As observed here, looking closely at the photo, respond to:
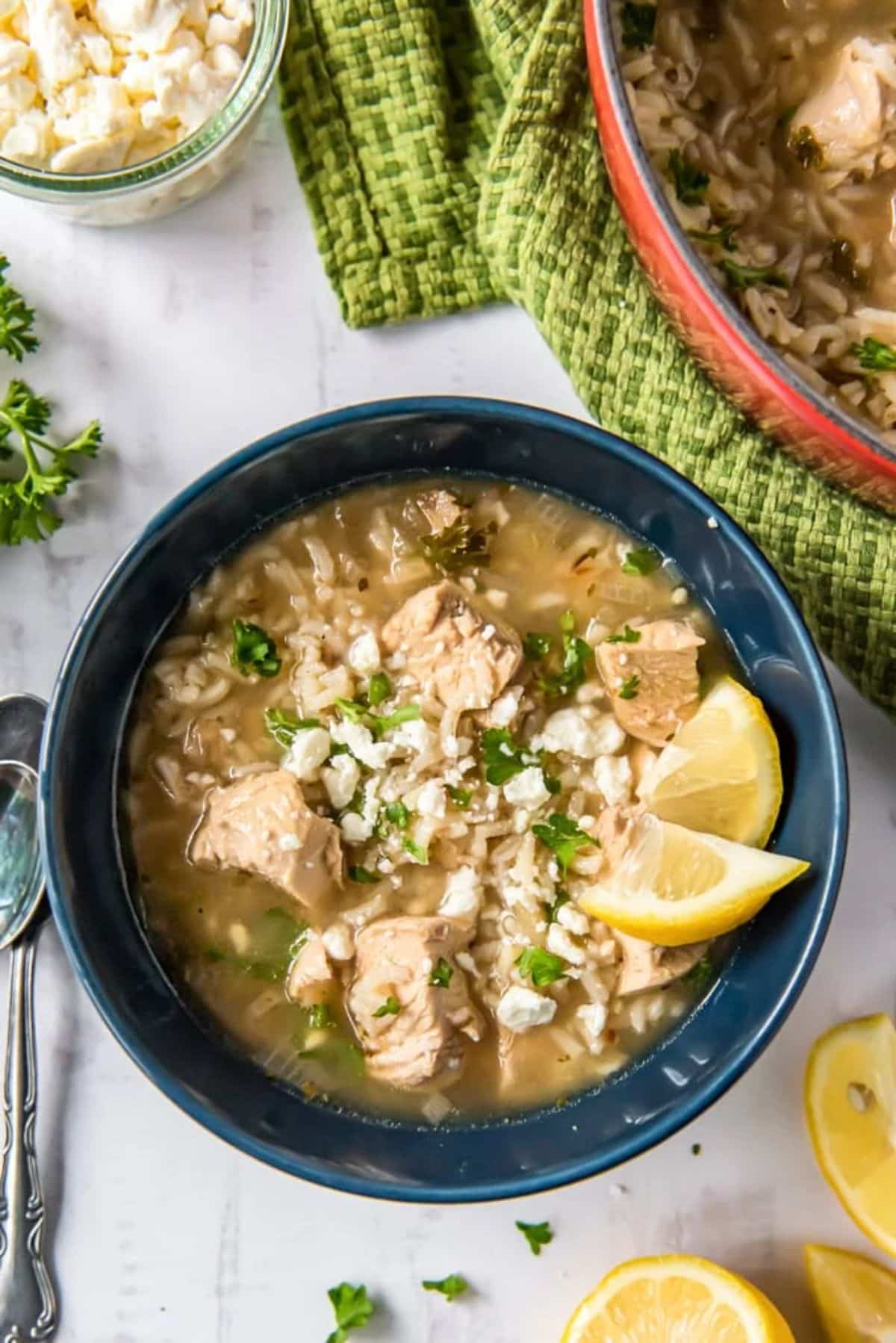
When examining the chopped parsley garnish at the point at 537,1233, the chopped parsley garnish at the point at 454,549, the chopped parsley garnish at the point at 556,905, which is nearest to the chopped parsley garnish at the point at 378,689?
the chopped parsley garnish at the point at 454,549

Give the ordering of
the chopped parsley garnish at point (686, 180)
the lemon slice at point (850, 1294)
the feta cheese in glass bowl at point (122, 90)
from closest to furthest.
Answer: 1. the chopped parsley garnish at point (686, 180)
2. the feta cheese in glass bowl at point (122, 90)
3. the lemon slice at point (850, 1294)

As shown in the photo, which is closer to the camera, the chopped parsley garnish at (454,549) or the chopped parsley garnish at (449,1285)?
the chopped parsley garnish at (454,549)

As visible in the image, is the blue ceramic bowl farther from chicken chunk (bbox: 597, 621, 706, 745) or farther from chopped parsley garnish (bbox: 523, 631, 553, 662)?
chopped parsley garnish (bbox: 523, 631, 553, 662)

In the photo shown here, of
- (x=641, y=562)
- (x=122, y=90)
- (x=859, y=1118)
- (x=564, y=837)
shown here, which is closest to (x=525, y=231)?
(x=641, y=562)

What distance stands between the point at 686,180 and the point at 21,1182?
226 centimetres

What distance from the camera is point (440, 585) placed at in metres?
2.63

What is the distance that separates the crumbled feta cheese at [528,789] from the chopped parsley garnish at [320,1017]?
0.52 metres

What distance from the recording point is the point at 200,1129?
284 cm

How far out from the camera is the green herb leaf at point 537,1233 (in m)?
2.85

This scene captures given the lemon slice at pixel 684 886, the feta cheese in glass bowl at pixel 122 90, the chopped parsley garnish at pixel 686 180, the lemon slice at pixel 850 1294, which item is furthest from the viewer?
the lemon slice at pixel 850 1294

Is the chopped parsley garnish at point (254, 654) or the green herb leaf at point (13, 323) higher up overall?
the green herb leaf at point (13, 323)

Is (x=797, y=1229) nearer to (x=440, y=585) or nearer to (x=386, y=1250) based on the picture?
(x=386, y=1250)

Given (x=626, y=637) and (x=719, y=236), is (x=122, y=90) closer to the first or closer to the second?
(x=719, y=236)

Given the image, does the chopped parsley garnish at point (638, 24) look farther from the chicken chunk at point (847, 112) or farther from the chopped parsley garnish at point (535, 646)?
the chopped parsley garnish at point (535, 646)
